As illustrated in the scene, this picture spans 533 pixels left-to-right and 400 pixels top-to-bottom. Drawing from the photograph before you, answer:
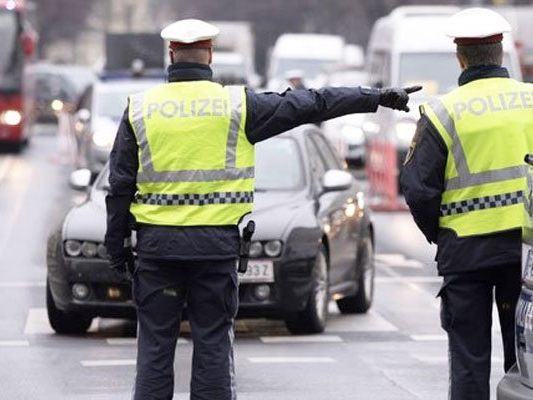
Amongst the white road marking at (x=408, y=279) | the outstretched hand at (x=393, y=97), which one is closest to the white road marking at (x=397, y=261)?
the white road marking at (x=408, y=279)

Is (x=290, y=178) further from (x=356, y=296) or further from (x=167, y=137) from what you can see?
(x=167, y=137)

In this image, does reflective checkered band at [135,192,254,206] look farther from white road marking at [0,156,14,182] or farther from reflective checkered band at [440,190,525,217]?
white road marking at [0,156,14,182]

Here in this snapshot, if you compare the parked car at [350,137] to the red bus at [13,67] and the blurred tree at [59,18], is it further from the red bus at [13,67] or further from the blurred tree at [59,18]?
the blurred tree at [59,18]

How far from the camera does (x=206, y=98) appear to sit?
8016 millimetres

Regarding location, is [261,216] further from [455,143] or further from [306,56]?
[306,56]

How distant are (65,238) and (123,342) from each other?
0.78 m

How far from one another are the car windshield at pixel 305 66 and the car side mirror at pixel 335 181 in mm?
32438

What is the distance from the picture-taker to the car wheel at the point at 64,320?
13.2 m

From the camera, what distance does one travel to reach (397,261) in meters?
19.5

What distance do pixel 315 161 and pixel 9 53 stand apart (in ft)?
86.8

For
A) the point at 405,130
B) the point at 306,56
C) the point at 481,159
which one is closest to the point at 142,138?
the point at 481,159

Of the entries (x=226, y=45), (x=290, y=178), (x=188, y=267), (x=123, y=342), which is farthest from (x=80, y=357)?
(x=226, y=45)

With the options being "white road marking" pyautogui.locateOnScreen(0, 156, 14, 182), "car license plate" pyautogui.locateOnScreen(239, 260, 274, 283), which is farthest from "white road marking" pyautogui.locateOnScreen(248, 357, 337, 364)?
"white road marking" pyautogui.locateOnScreen(0, 156, 14, 182)

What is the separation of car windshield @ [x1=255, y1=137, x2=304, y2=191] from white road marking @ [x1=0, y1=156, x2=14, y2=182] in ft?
61.5
